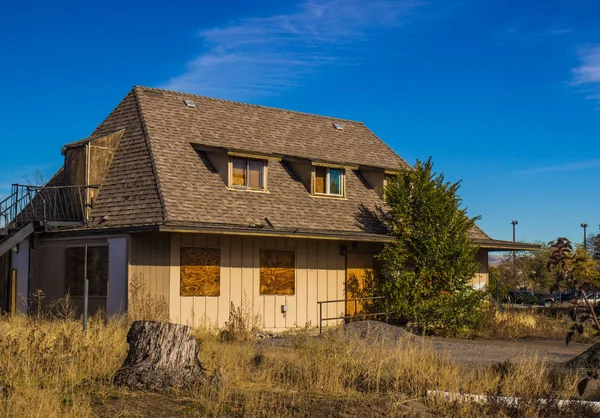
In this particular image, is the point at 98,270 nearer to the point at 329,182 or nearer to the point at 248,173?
the point at 248,173

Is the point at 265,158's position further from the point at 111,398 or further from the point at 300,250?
the point at 111,398

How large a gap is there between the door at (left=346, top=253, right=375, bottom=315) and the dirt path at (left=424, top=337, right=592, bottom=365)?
3.49 meters

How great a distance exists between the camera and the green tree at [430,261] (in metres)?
23.5

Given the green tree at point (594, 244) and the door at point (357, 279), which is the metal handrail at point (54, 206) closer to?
the door at point (357, 279)

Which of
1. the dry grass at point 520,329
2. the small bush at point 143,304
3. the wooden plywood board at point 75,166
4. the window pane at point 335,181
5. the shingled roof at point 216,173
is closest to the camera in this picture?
the small bush at point 143,304

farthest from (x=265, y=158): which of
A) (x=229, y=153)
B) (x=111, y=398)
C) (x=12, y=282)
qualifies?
(x=111, y=398)

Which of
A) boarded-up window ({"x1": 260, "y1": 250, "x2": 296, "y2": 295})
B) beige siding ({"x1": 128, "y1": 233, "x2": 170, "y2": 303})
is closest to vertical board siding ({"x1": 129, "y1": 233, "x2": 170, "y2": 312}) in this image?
beige siding ({"x1": 128, "y1": 233, "x2": 170, "y2": 303})

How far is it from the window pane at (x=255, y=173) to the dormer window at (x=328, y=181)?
2.14 m

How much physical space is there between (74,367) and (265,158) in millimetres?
13541

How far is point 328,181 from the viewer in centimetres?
2648

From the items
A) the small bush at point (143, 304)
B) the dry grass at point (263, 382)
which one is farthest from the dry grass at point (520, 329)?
the dry grass at point (263, 382)

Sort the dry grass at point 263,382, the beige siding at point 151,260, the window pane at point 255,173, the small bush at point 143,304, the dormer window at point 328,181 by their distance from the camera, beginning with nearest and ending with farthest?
the dry grass at point 263,382, the small bush at point 143,304, the beige siding at point 151,260, the window pane at point 255,173, the dormer window at point 328,181

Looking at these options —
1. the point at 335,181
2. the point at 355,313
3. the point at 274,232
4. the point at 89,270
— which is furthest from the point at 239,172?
the point at 355,313

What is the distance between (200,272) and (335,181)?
274 inches
